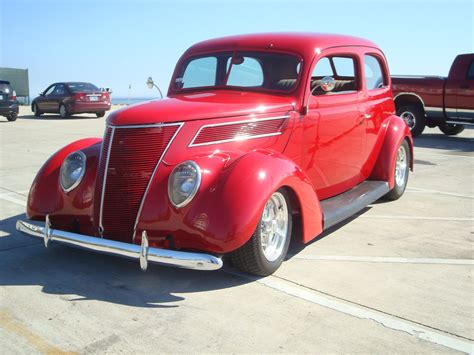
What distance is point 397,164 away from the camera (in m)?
6.81

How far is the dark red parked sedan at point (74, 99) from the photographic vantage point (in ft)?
64.0

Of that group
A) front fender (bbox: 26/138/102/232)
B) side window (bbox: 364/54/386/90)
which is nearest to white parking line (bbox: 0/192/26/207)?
front fender (bbox: 26/138/102/232)

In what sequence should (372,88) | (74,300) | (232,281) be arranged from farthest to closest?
(372,88), (232,281), (74,300)

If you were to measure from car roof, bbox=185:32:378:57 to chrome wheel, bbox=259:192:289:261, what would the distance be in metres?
1.65

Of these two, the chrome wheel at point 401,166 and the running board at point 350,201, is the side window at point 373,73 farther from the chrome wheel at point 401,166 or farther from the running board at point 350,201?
the running board at point 350,201

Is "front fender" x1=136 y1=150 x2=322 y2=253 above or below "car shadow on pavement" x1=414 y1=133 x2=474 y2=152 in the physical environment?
above

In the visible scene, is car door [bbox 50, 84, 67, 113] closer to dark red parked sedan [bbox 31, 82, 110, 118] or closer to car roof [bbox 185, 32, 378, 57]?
dark red parked sedan [bbox 31, 82, 110, 118]

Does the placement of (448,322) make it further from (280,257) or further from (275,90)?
(275,90)

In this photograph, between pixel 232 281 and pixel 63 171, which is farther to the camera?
pixel 63 171

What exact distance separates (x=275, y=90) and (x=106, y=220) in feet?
6.51

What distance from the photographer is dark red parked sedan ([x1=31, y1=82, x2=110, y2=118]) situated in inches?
768

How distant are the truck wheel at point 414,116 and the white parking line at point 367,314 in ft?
34.8

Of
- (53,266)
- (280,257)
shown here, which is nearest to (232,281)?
(280,257)

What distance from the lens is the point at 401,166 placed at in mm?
6926
